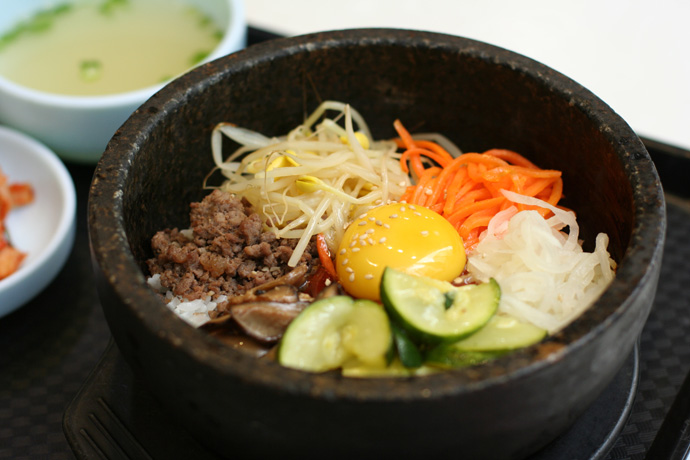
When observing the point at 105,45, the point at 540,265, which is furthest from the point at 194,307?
the point at 105,45

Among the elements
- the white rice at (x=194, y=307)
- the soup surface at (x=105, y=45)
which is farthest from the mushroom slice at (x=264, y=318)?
the soup surface at (x=105, y=45)

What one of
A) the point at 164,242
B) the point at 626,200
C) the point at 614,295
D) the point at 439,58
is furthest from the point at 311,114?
the point at 614,295

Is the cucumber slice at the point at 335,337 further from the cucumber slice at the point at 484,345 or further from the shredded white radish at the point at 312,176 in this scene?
the shredded white radish at the point at 312,176

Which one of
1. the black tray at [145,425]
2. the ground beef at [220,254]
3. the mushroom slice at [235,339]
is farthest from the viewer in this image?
the ground beef at [220,254]

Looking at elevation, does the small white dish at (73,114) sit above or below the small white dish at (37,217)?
above

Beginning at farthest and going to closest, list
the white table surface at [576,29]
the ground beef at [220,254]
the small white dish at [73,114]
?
1. the white table surface at [576,29]
2. the small white dish at [73,114]
3. the ground beef at [220,254]

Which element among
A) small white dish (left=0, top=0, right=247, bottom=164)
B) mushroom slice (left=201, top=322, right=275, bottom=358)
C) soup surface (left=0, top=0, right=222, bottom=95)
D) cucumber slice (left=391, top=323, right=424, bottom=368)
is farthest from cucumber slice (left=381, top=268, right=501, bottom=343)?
soup surface (left=0, top=0, right=222, bottom=95)

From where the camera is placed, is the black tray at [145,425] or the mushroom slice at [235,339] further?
the black tray at [145,425]

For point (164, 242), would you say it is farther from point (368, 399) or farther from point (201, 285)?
point (368, 399)
